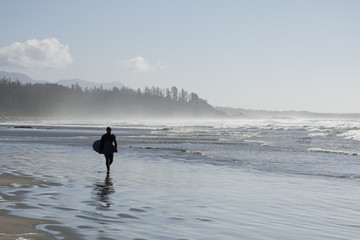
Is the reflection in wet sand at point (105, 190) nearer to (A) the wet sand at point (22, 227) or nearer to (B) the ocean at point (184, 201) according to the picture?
(B) the ocean at point (184, 201)

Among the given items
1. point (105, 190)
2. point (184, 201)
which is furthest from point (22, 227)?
point (105, 190)

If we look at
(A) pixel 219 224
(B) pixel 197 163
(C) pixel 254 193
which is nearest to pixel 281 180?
(C) pixel 254 193

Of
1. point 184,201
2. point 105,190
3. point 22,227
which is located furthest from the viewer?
point 105,190

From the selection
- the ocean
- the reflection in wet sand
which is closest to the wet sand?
the ocean

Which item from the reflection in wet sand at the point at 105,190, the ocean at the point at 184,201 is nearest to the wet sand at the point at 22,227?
the ocean at the point at 184,201

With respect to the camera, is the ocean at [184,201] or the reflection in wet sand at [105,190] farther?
the reflection in wet sand at [105,190]

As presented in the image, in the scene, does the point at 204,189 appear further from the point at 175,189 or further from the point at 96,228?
the point at 96,228

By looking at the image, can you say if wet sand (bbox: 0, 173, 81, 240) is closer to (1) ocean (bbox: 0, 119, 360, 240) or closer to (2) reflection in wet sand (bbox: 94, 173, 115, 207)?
(1) ocean (bbox: 0, 119, 360, 240)

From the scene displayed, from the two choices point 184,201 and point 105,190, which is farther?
point 105,190

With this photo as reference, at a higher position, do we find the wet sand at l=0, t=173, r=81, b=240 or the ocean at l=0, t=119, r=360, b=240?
the wet sand at l=0, t=173, r=81, b=240

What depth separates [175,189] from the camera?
13.2 m

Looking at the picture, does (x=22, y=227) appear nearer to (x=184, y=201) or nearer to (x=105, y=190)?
(x=184, y=201)

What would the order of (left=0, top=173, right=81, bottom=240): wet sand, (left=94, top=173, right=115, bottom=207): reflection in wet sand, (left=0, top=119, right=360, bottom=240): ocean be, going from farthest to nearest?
(left=94, top=173, right=115, bottom=207): reflection in wet sand
(left=0, top=119, right=360, bottom=240): ocean
(left=0, top=173, right=81, bottom=240): wet sand

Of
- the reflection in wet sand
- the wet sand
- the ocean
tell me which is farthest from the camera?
the reflection in wet sand
